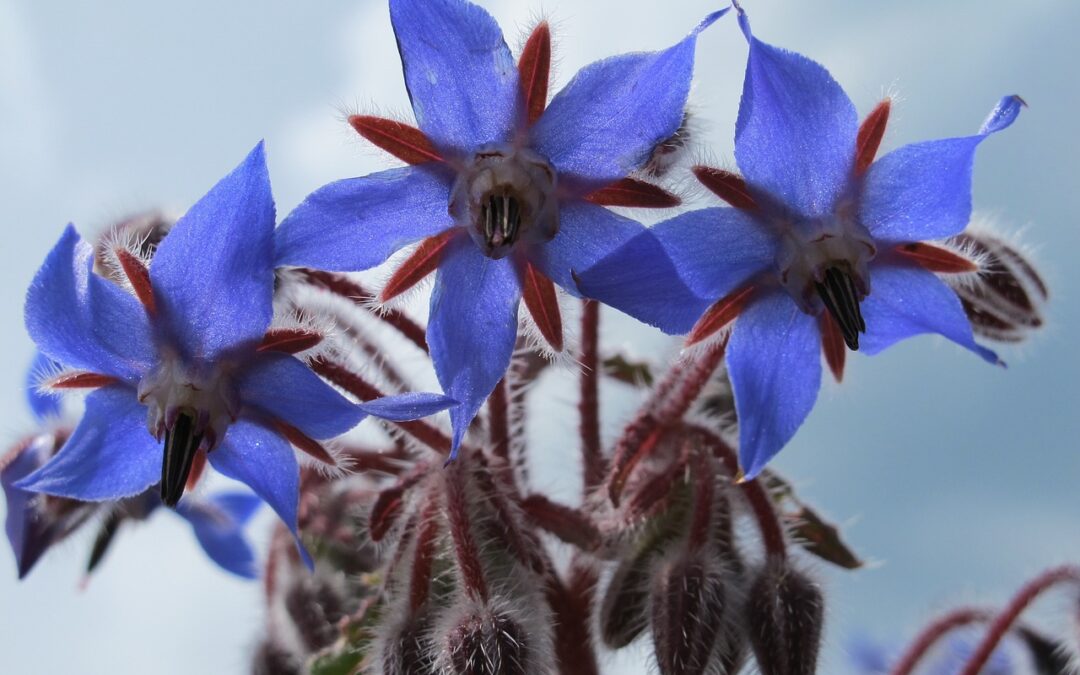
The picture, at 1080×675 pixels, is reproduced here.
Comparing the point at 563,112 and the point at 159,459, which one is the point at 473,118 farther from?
the point at 159,459

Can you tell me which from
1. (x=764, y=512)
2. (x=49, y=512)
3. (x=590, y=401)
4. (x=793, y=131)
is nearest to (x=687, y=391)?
(x=764, y=512)

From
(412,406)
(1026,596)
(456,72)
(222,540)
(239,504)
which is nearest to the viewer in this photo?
(412,406)

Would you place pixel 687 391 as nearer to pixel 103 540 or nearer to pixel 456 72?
pixel 456 72

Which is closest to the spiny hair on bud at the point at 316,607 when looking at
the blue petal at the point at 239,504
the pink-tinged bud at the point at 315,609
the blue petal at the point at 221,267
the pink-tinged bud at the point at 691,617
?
the pink-tinged bud at the point at 315,609

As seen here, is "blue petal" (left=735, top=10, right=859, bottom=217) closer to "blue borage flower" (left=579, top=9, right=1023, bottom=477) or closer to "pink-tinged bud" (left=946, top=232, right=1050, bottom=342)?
"blue borage flower" (left=579, top=9, right=1023, bottom=477)

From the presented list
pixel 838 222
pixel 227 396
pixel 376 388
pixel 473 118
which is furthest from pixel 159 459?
pixel 838 222

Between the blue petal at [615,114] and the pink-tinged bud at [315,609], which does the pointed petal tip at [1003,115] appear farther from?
the pink-tinged bud at [315,609]

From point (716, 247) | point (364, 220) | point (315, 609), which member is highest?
point (716, 247)
